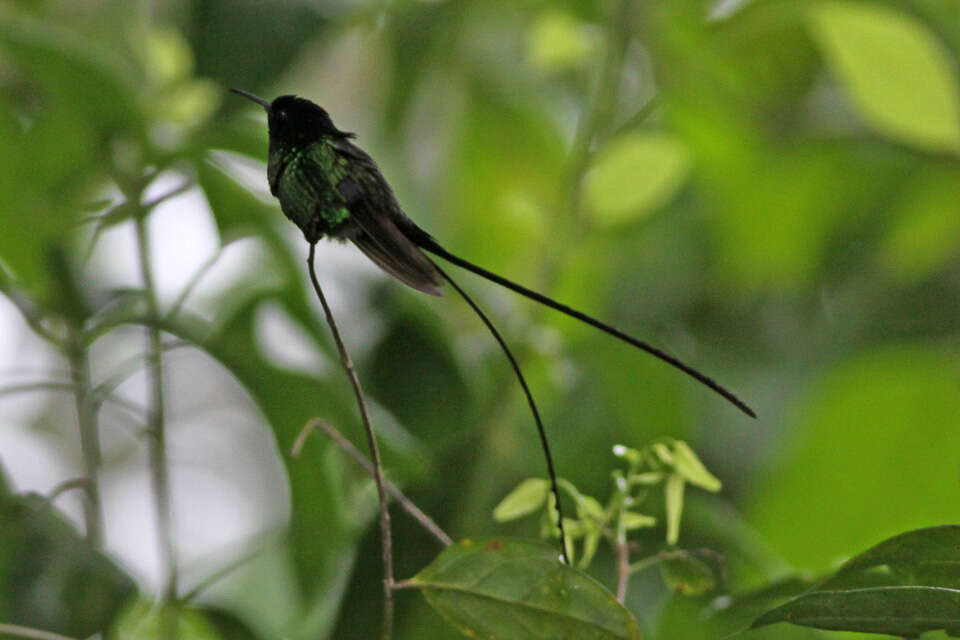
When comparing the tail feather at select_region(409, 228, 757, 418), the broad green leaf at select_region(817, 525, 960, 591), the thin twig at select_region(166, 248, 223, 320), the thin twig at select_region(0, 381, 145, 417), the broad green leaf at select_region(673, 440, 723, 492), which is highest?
the thin twig at select_region(166, 248, 223, 320)

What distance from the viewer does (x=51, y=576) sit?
470 mm

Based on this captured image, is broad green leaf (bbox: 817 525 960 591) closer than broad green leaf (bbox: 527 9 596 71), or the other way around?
broad green leaf (bbox: 817 525 960 591)

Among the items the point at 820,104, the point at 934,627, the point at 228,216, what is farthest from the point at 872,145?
the point at 934,627

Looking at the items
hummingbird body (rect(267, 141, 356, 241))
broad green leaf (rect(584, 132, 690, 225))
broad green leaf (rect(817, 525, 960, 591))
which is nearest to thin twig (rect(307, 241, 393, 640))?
hummingbird body (rect(267, 141, 356, 241))

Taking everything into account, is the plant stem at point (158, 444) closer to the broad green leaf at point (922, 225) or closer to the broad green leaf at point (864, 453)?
the broad green leaf at point (864, 453)

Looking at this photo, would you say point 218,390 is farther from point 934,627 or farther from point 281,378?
point 934,627

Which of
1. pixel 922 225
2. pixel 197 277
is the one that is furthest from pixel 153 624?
pixel 922 225

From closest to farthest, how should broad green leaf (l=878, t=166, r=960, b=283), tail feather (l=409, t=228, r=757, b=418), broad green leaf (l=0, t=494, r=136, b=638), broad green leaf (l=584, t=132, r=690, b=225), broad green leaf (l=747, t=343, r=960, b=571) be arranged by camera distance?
tail feather (l=409, t=228, r=757, b=418) < broad green leaf (l=0, t=494, r=136, b=638) < broad green leaf (l=584, t=132, r=690, b=225) < broad green leaf (l=747, t=343, r=960, b=571) < broad green leaf (l=878, t=166, r=960, b=283)

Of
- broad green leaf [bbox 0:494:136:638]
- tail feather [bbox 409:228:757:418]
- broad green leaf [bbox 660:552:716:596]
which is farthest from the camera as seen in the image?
broad green leaf [bbox 0:494:136:638]

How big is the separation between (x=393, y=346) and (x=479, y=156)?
0.31 meters

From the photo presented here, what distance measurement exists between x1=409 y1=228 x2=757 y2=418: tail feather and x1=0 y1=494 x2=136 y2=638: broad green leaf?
280 millimetres

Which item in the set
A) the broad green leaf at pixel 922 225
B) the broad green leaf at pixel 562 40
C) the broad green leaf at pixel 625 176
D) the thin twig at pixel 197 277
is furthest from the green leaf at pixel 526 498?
the broad green leaf at pixel 922 225

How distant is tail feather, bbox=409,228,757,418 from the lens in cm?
24

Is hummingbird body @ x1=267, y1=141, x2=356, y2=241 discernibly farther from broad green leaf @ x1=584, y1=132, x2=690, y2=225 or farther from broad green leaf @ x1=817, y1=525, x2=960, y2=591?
broad green leaf @ x1=584, y1=132, x2=690, y2=225
